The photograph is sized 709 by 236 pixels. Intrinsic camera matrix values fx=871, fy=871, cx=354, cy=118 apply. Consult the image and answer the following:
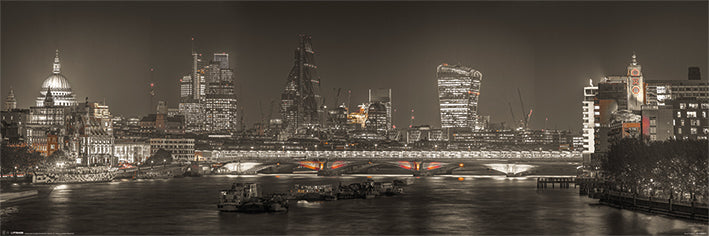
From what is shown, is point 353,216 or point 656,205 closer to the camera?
point 656,205

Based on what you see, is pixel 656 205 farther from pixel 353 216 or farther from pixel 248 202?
pixel 248 202

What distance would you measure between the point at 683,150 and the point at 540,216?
17.7 m

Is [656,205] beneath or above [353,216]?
above

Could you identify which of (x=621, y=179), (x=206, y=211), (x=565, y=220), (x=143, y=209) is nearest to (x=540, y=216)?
(x=565, y=220)

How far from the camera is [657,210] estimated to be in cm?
9181

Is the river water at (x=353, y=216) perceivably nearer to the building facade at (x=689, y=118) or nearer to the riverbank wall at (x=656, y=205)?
the riverbank wall at (x=656, y=205)

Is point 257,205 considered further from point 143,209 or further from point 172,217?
point 143,209

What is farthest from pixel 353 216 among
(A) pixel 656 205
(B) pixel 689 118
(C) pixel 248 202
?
(B) pixel 689 118

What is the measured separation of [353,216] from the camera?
328ft

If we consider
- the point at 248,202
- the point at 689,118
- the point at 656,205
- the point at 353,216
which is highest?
the point at 689,118

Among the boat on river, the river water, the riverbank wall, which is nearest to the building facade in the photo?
the river water

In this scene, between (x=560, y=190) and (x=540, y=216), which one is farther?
(x=560, y=190)

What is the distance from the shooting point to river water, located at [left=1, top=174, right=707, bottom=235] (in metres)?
84.9

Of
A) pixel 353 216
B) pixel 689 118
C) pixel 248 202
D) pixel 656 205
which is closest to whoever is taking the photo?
pixel 656 205
